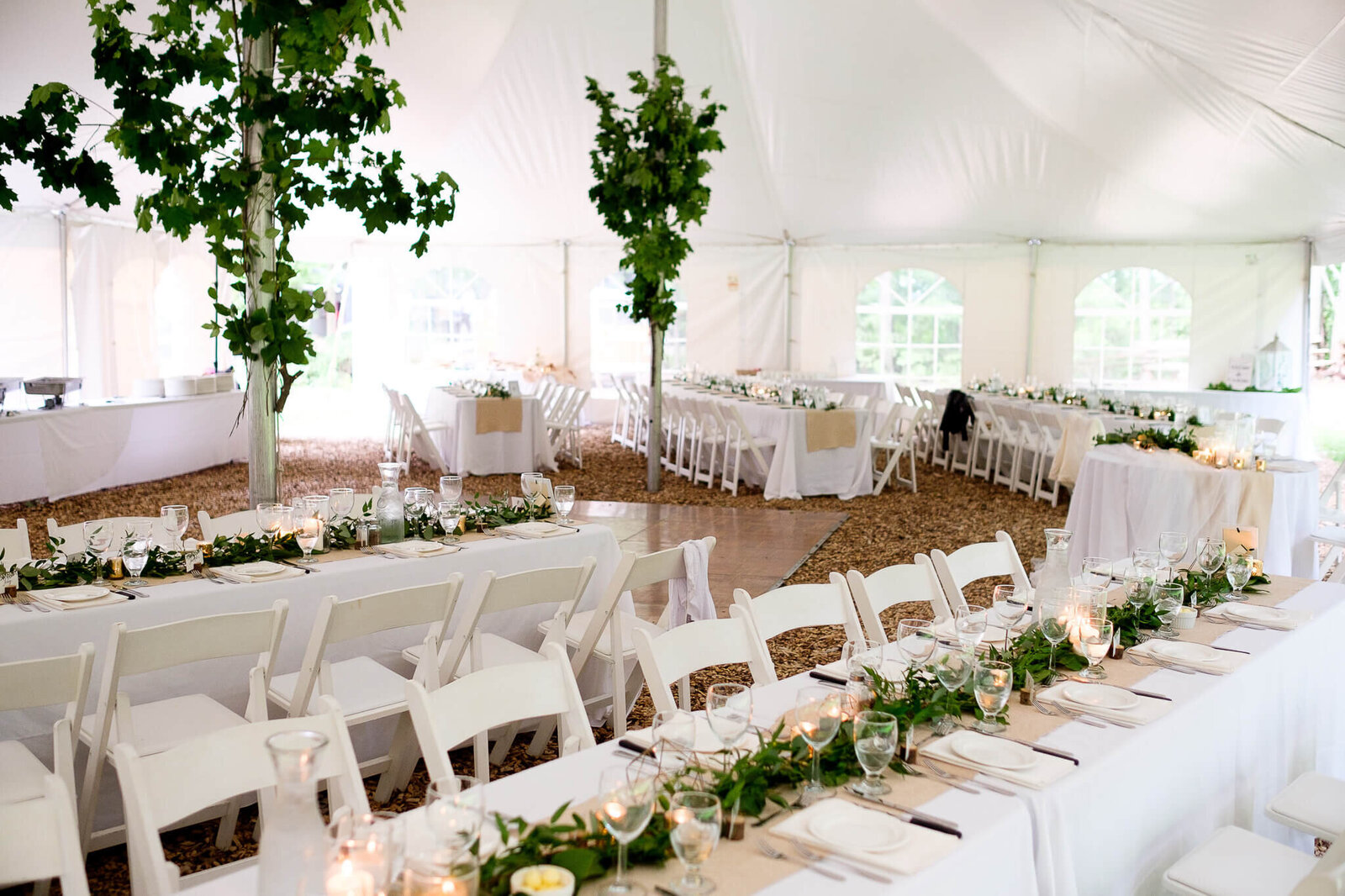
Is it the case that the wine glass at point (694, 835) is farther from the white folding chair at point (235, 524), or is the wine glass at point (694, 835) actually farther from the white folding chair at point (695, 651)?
the white folding chair at point (235, 524)

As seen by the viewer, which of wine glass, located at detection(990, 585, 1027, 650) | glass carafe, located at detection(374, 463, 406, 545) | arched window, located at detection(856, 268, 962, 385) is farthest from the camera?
arched window, located at detection(856, 268, 962, 385)

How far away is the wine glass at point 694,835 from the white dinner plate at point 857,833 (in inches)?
9.6

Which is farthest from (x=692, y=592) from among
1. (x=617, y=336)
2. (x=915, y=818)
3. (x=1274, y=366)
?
(x=617, y=336)

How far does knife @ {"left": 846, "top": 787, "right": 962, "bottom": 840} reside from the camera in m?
1.88

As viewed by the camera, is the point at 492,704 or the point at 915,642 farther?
the point at 915,642

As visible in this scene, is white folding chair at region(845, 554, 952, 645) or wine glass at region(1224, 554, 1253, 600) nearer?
white folding chair at region(845, 554, 952, 645)

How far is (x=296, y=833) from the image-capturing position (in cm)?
143

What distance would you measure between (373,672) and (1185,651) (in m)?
2.51

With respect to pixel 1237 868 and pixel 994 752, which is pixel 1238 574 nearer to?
pixel 1237 868

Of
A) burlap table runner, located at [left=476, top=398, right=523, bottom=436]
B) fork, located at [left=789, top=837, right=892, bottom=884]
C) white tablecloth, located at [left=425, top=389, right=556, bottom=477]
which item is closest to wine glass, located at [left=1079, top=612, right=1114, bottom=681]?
fork, located at [left=789, top=837, right=892, bottom=884]

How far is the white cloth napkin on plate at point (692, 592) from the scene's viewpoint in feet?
14.0

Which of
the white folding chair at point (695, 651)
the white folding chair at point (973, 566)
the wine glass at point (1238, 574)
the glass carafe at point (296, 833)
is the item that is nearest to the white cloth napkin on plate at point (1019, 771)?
the white folding chair at point (695, 651)

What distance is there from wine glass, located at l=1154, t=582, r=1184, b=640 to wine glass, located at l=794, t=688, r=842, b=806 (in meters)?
1.56

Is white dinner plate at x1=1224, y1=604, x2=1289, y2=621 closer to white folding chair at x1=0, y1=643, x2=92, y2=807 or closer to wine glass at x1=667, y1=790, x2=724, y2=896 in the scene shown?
wine glass at x1=667, y1=790, x2=724, y2=896
